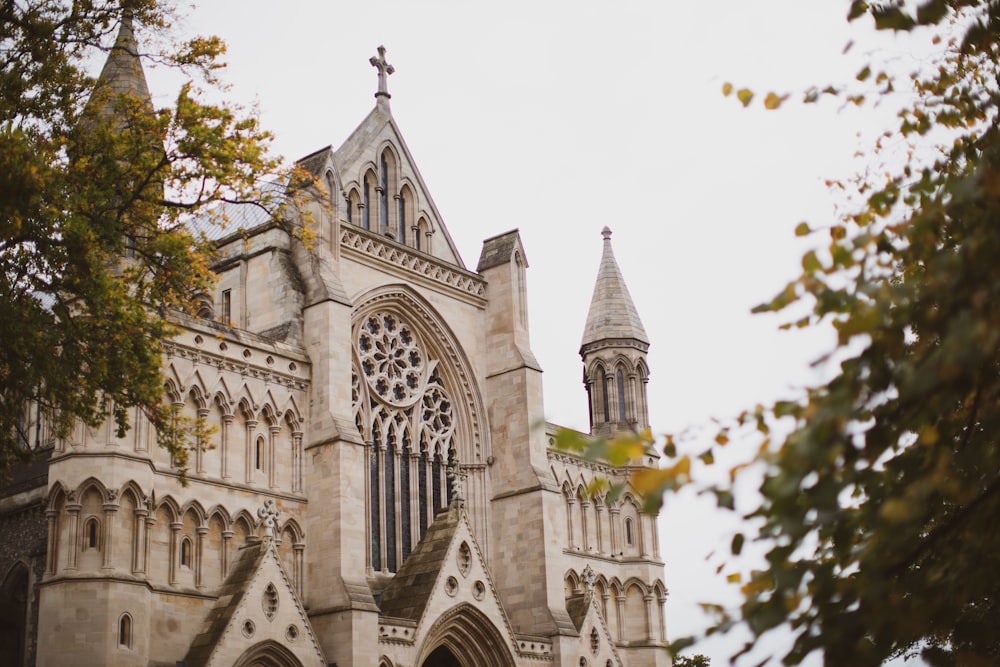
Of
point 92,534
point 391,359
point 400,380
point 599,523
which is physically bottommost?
point 92,534

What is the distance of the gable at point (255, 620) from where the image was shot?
22812 mm

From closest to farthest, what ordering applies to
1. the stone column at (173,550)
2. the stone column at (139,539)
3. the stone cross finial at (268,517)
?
the stone column at (139,539)
the stone column at (173,550)
the stone cross finial at (268,517)

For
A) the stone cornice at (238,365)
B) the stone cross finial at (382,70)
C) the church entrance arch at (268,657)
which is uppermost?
the stone cross finial at (382,70)

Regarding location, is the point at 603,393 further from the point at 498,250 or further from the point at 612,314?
the point at 498,250

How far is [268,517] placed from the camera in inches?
960

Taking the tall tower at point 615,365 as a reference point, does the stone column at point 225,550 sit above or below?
below

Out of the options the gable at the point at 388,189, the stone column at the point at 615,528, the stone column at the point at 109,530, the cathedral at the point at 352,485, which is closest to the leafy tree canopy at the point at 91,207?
the cathedral at the point at 352,485

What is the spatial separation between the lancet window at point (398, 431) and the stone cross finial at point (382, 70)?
624 centimetres

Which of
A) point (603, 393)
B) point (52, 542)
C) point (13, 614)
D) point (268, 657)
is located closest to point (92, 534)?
point (52, 542)

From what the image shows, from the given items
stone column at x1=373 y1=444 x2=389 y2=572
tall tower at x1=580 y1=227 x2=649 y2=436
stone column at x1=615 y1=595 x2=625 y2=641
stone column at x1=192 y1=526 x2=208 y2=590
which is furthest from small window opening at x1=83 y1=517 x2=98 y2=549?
tall tower at x1=580 y1=227 x2=649 y2=436

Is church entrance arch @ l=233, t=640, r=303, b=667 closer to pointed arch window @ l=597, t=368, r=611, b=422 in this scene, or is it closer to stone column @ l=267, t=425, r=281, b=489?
stone column @ l=267, t=425, r=281, b=489

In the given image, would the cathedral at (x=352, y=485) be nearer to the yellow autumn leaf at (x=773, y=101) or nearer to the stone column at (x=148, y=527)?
the stone column at (x=148, y=527)

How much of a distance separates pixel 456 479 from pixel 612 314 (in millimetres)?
10437

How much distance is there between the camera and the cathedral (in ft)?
74.6
